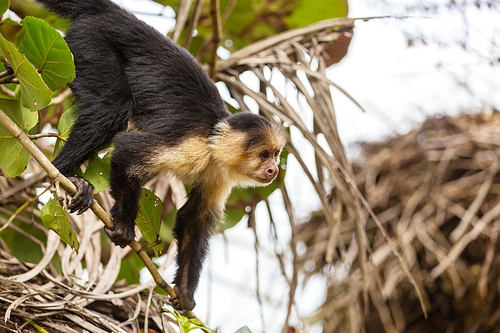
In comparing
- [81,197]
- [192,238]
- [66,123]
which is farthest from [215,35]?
[81,197]


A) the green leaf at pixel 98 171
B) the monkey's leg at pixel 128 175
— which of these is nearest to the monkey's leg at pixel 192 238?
the monkey's leg at pixel 128 175

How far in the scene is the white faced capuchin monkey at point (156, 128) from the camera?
196 centimetres

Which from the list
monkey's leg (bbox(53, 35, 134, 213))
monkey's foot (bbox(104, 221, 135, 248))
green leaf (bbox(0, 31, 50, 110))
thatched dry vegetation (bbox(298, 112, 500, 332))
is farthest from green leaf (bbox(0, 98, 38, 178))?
thatched dry vegetation (bbox(298, 112, 500, 332))

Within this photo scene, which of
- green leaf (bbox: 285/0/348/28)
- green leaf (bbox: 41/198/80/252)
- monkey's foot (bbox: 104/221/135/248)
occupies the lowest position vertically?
green leaf (bbox: 41/198/80/252)

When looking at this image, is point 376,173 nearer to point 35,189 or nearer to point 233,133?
point 233,133

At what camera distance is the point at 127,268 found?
9.87ft

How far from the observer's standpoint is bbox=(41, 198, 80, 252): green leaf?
63.4 inches

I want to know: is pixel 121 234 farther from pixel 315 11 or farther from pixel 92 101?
pixel 315 11

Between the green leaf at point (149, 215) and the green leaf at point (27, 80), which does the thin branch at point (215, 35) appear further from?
the green leaf at point (27, 80)

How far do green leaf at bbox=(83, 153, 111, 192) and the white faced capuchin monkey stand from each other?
1.7 inches

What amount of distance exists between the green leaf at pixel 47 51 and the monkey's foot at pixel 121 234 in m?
0.65

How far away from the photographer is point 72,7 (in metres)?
2.19

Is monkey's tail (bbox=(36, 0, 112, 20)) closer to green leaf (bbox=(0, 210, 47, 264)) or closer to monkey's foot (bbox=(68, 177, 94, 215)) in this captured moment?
monkey's foot (bbox=(68, 177, 94, 215))

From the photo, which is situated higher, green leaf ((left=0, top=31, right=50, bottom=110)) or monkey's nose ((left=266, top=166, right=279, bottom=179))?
monkey's nose ((left=266, top=166, right=279, bottom=179))
